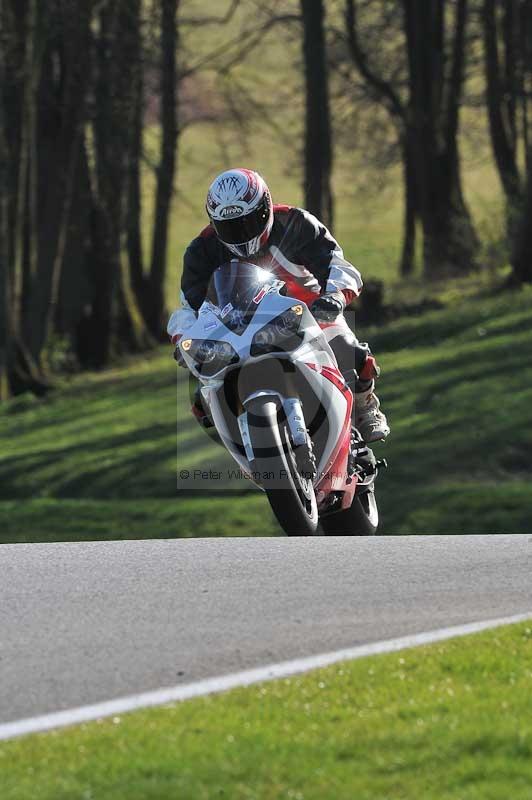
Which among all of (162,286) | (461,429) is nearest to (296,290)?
(461,429)

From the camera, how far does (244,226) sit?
973 cm

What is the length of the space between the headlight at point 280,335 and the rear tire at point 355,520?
2061 mm

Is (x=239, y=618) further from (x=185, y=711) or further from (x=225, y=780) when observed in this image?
(x=225, y=780)

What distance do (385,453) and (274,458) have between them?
1052 centimetres

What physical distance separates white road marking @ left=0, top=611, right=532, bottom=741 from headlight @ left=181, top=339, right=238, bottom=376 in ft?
8.03

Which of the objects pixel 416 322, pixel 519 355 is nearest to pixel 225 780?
pixel 519 355

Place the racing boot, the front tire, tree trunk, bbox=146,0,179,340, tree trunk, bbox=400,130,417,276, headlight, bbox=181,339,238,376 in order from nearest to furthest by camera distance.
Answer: the front tire
headlight, bbox=181,339,238,376
the racing boot
tree trunk, bbox=146,0,179,340
tree trunk, bbox=400,130,417,276

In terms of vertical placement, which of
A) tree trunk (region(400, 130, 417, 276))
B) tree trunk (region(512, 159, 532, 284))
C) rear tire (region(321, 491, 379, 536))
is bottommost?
tree trunk (region(400, 130, 417, 276))

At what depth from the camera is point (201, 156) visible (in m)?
99.3

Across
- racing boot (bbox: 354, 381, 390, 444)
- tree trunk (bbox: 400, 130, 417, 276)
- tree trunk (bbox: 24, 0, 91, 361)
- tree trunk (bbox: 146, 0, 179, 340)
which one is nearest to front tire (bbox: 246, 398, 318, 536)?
racing boot (bbox: 354, 381, 390, 444)

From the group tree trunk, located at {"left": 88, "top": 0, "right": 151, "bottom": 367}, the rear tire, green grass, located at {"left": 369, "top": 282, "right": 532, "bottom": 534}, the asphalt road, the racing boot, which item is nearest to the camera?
the asphalt road

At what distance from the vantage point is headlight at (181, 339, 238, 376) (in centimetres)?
951

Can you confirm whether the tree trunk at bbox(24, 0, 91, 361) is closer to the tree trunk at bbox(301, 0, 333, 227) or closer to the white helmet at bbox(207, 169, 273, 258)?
the tree trunk at bbox(301, 0, 333, 227)

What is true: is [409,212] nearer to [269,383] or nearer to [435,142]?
[435,142]
